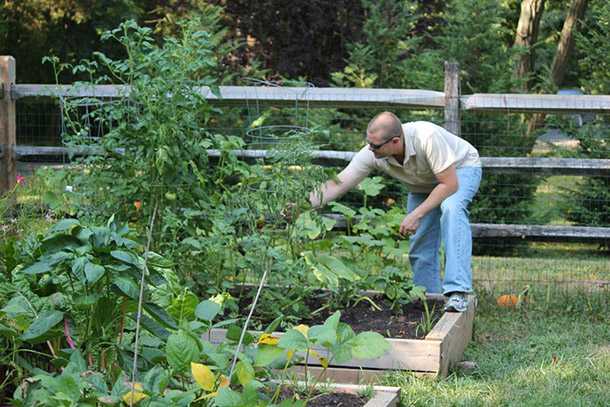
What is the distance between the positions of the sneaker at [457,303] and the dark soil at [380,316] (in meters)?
0.07

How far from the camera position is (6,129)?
26.3 feet

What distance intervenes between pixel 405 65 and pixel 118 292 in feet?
25.7

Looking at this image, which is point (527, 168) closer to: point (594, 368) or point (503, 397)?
point (594, 368)

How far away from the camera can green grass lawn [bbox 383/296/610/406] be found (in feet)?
14.8

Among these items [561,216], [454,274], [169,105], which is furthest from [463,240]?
[561,216]

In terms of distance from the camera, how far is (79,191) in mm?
5641

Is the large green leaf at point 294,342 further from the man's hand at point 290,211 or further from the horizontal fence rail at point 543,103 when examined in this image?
the horizontal fence rail at point 543,103

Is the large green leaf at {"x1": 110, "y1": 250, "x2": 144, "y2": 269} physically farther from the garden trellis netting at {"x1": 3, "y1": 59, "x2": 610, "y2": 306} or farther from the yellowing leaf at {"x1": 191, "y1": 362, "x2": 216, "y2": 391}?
the garden trellis netting at {"x1": 3, "y1": 59, "x2": 610, "y2": 306}

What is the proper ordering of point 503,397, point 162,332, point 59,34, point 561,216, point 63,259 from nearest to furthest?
point 63,259 → point 162,332 → point 503,397 → point 561,216 → point 59,34

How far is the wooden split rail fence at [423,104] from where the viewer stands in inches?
280

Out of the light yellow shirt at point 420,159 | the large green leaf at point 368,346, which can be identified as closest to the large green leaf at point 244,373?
the large green leaf at point 368,346

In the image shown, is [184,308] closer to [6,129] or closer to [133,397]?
[133,397]

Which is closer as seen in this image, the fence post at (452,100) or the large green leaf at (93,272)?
the large green leaf at (93,272)

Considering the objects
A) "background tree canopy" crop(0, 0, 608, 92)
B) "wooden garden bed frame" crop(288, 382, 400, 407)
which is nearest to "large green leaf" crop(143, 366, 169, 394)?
"wooden garden bed frame" crop(288, 382, 400, 407)
